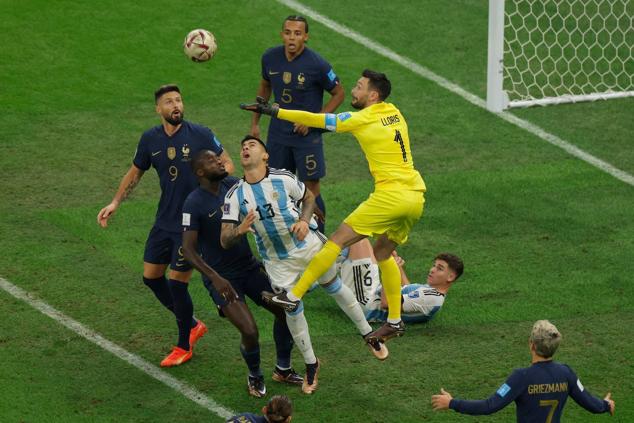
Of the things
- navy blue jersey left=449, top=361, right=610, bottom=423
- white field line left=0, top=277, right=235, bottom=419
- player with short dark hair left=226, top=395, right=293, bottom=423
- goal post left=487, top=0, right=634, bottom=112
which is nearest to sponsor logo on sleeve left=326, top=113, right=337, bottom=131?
white field line left=0, top=277, right=235, bottom=419

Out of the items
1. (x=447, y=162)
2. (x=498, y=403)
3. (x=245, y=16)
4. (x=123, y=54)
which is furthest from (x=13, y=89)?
(x=498, y=403)

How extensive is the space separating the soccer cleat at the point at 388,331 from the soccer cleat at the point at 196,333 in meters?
1.69

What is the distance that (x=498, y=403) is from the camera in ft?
29.7

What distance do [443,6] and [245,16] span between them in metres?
3.20

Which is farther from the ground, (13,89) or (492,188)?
(13,89)

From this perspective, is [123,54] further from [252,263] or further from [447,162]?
[252,263]

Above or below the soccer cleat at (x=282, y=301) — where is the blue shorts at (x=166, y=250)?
above

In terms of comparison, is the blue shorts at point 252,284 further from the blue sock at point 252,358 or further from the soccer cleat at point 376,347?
the soccer cleat at point 376,347

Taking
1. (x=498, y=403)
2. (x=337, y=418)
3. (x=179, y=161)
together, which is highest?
(x=179, y=161)

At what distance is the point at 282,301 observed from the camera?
1086cm

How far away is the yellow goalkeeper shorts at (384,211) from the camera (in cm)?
1136

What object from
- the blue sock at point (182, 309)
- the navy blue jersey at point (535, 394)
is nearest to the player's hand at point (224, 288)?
the blue sock at point (182, 309)

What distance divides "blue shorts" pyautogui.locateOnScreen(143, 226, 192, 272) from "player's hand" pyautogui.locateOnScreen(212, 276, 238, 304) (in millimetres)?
795

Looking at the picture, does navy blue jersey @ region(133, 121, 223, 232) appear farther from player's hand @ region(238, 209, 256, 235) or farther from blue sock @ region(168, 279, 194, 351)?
player's hand @ region(238, 209, 256, 235)
